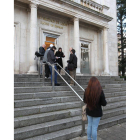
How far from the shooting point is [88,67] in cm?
1257

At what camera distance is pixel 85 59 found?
1237 cm

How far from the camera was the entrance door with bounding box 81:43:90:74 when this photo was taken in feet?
40.0

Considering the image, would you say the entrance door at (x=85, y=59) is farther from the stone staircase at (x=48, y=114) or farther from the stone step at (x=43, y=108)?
the stone step at (x=43, y=108)

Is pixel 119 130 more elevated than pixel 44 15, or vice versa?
pixel 44 15

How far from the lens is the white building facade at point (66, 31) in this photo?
870 centimetres

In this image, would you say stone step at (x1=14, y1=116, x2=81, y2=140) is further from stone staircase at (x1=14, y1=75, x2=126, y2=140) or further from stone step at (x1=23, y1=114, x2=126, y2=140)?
stone step at (x1=23, y1=114, x2=126, y2=140)

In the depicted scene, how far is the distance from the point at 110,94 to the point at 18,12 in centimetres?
708

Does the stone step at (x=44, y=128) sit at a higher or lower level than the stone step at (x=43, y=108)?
lower

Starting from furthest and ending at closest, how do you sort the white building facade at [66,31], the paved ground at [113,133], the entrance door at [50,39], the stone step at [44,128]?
the entrance door at [50,39] < the white building facade at [66,31] < the paved ground at [113,133] < the stone step at [44,128]

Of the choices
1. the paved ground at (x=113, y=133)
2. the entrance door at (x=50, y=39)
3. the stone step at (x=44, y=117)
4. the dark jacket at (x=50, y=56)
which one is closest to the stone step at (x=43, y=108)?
the stone step at (x=44, y=117)

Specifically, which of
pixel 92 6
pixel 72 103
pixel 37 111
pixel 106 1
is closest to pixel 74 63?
pixel 72 103

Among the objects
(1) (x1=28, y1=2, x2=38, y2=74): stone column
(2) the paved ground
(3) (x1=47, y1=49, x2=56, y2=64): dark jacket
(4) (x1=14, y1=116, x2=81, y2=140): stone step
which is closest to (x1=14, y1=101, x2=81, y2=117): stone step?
(4) (x1=14, y1=116, x2=81, y2=140): stone step

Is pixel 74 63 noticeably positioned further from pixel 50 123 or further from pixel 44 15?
pixel 44 15

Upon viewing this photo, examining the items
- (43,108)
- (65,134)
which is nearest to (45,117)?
(43,108)
